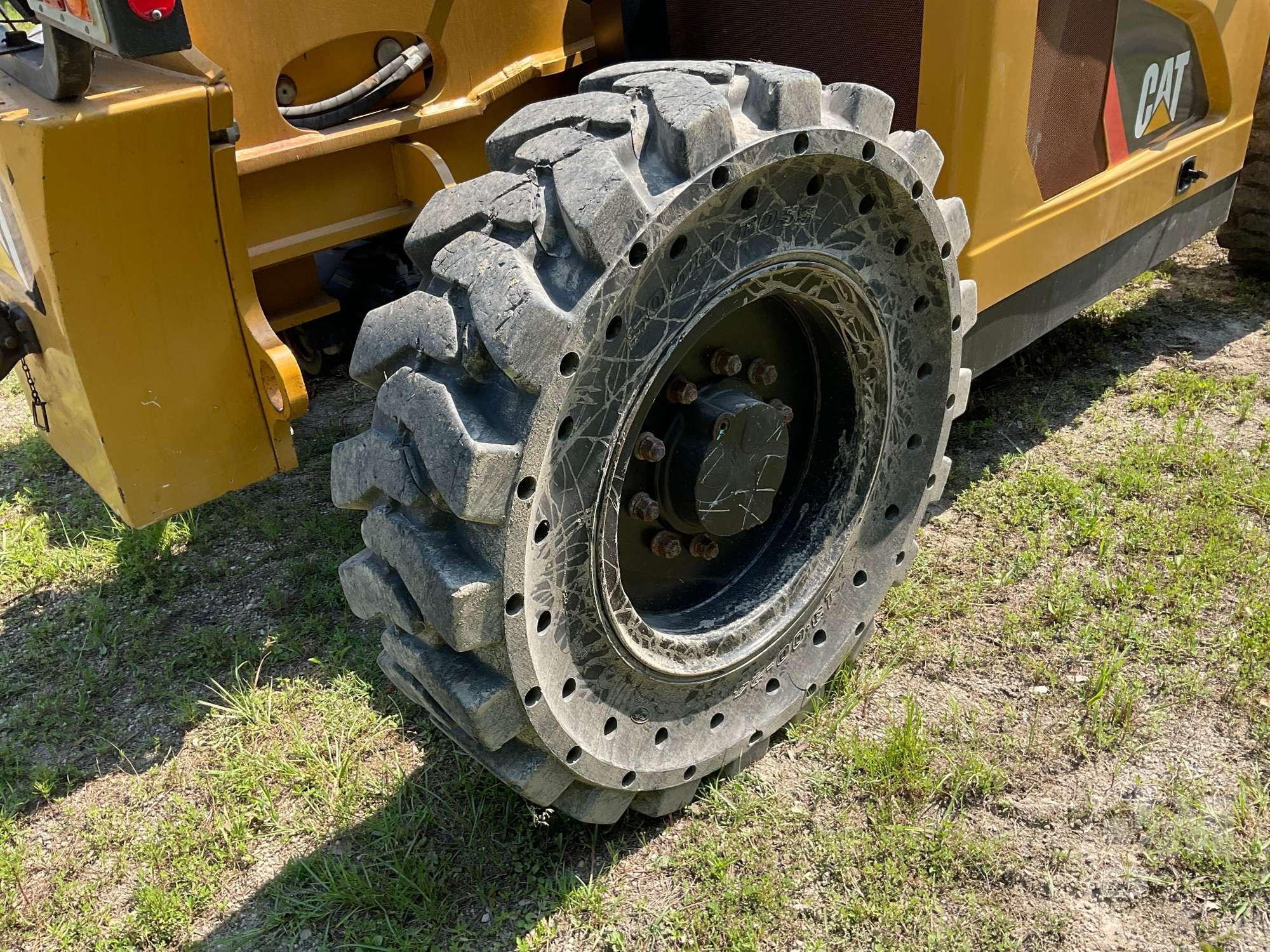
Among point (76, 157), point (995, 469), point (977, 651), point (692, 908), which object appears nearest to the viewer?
point (76, 157)

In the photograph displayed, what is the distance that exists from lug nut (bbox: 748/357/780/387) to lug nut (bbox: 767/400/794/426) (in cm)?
5

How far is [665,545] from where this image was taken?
75.4 inches

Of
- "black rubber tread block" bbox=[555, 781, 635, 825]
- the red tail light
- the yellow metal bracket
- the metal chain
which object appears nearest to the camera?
the red tail light

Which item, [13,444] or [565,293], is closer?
[565,293]

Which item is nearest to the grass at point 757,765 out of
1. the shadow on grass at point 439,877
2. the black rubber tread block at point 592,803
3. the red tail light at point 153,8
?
the shadow on grass at point 439,877

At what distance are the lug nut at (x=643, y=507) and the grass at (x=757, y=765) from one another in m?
0.60

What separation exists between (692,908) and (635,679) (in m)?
0.42

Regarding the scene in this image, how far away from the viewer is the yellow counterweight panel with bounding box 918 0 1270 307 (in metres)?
2.12

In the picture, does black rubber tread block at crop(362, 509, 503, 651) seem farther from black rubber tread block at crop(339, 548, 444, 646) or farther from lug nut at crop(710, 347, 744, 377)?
lug nut at crop(710, 347, 744, 377)

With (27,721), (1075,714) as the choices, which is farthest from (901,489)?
(27,721)

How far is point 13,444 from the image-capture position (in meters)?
3.68

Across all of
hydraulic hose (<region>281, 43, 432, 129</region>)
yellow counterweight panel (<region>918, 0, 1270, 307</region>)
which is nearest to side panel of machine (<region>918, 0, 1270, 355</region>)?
yellow counterweight panel (<region>918, 0, 1270, 307</region>)

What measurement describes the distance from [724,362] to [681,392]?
0.44 feet

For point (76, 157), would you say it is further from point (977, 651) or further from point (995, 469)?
point (995, 469)
